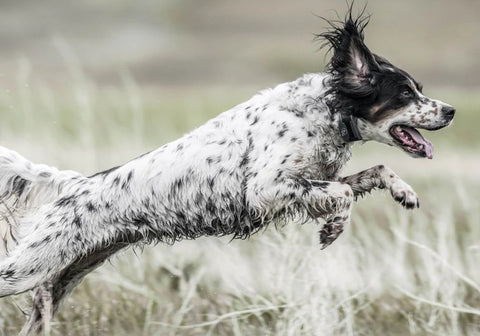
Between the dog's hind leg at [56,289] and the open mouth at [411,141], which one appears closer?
the open mouth at [411,141]

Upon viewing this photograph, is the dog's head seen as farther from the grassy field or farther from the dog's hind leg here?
the dog's hind leg

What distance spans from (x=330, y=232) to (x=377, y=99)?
0.89 metres

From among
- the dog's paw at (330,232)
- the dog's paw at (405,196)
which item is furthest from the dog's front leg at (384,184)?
the dog's paw at (330,232)

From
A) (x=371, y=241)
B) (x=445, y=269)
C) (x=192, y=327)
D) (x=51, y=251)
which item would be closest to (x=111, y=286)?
(x=192, y=327)

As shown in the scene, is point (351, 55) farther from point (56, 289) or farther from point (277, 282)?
point (56, 289)

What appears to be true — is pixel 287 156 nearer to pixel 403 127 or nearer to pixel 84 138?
pixel 403 127

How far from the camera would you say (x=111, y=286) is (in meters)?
7.61

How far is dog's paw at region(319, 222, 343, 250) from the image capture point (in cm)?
620

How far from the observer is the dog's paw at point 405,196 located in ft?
20.3

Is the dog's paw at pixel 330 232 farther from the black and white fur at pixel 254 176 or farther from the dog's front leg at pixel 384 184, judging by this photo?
the dog's front leg at pixel 384 184

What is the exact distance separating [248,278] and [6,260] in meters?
1.78

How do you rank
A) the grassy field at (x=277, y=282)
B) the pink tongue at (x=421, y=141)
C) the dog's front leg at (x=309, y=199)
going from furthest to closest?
1. the grassy field at (x=277, y=282)
2. the pink tongue at (x=421, y=141)
3. the dog's front leg at (x=309, y=199)

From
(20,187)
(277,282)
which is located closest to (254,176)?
(277,282)

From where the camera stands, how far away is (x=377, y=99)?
6.36 meters
